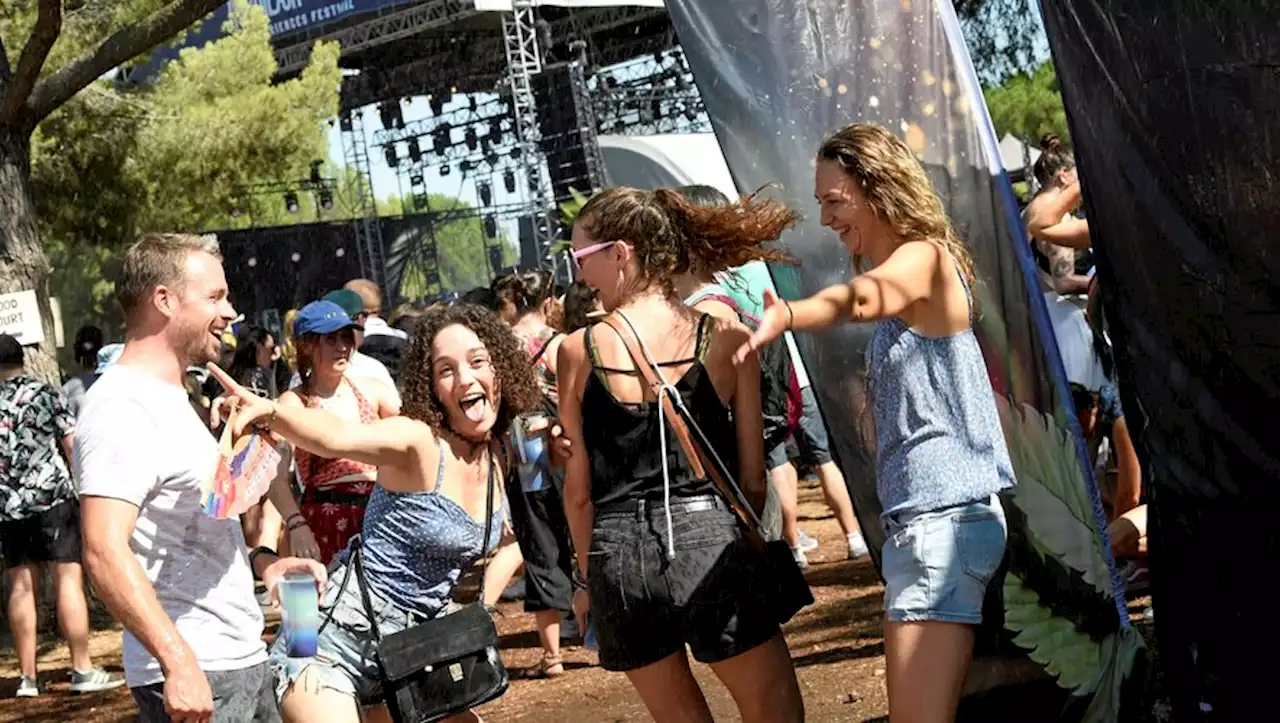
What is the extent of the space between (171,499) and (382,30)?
3291 cm

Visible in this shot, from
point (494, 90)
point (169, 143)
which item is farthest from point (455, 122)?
point (169, 143)

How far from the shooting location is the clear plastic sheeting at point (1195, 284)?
3.68 metres

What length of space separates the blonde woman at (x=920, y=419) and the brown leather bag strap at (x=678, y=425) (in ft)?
0.75

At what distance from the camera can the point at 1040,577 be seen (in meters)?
5.02

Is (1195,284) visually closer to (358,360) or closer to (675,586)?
(675,586)

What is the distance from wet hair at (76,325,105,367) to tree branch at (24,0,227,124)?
1649 millimetres

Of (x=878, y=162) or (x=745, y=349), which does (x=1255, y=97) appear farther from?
(x=745, y=349)

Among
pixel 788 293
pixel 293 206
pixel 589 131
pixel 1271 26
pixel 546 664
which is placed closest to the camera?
pixel 1271 26

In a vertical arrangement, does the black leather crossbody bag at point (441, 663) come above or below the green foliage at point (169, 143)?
below

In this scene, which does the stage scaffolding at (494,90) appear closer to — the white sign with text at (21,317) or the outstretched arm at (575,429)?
the white sign with text at (21,317)

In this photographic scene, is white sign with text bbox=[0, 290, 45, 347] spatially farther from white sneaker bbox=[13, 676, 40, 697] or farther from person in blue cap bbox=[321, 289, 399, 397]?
person in blue cap bbox=[321, 289, 399, 397]

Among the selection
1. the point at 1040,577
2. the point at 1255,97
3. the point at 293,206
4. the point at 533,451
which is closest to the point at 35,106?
the point at 533,451

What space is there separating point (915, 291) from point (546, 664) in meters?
4.79

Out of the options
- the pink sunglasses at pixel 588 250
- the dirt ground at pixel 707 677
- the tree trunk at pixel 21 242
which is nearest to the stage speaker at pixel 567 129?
the tree trunk at pixel 21 242
